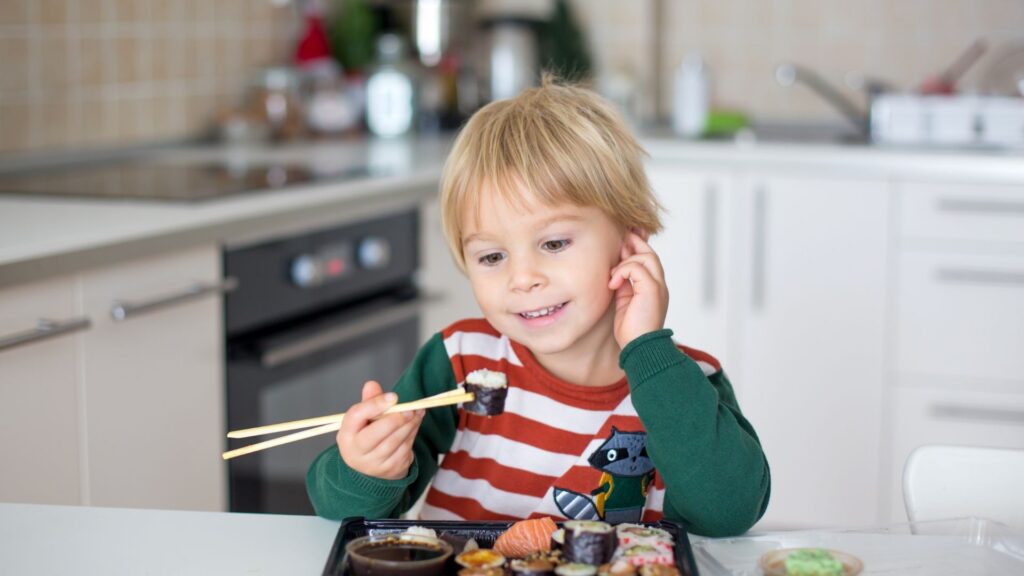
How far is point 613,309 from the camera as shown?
1.28m

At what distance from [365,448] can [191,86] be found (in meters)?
2.19

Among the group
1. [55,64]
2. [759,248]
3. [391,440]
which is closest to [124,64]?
[55,64]

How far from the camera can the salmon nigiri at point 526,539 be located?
866mm

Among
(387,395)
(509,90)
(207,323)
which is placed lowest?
(207,323)

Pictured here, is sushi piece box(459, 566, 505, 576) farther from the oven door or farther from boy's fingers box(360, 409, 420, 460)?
the oven door

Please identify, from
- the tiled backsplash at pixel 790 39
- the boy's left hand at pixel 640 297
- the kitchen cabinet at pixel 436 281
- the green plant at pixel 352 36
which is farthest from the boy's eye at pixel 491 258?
the tiled backsplash at pixel 790 39

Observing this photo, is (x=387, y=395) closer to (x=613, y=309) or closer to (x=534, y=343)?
(x=534, y=343)

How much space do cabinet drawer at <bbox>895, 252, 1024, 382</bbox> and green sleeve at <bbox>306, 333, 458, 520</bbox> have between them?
189 cm

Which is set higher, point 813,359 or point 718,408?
point 718,408

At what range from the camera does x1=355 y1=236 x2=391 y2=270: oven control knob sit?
243 centimetres

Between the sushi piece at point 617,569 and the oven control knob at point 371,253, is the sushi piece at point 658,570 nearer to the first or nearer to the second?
the sushi piece at point 617,569

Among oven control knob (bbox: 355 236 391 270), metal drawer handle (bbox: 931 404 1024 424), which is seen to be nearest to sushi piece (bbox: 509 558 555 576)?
oven control knob (bbox: 355 236 391 270)

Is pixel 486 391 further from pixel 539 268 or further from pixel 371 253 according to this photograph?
pixel 371 253

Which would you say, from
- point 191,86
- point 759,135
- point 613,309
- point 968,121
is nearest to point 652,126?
point 759,135
